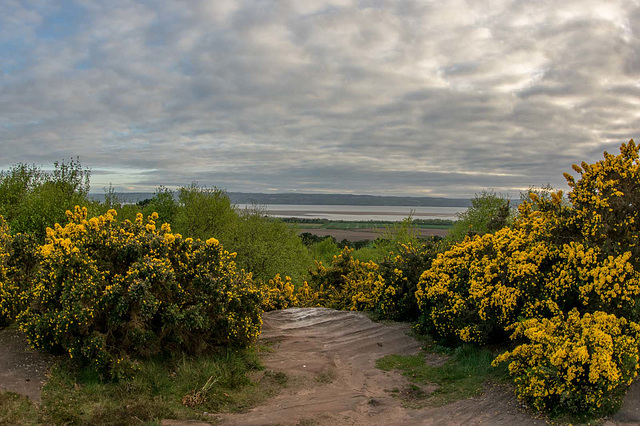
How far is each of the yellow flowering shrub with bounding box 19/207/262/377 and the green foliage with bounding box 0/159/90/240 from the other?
39.4 feet

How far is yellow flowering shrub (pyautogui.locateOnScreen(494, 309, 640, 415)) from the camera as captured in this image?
6.37 metres

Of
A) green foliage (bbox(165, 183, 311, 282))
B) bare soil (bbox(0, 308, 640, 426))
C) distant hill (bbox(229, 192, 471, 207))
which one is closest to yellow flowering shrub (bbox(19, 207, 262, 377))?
bare soil (bbox(0, 308, 640, 426))

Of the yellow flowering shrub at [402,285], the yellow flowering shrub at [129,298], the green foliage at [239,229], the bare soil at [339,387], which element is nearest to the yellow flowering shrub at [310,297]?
the green foliage at [239,229]

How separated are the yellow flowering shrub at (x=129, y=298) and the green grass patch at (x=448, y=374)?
3.84 m

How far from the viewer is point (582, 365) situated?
21.6 feet

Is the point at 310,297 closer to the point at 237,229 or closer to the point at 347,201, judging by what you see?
the point at 237,229

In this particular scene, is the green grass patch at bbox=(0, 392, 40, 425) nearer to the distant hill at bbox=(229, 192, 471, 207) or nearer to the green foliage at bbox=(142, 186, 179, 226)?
the green foliage at bbox=(142, 186, 179, 226)

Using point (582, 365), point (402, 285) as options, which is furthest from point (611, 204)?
point (402, 285)

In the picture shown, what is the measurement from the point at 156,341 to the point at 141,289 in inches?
51.1

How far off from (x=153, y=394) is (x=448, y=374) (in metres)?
6.16

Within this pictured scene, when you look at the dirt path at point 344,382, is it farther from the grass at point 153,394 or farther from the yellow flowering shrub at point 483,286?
the yellow flowering shrub at point 483,286

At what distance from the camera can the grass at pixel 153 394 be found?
260 inches

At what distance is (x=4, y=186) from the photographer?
26.0m

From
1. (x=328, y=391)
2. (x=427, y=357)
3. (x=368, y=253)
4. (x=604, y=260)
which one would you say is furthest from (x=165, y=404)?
(x=368, y=253)
